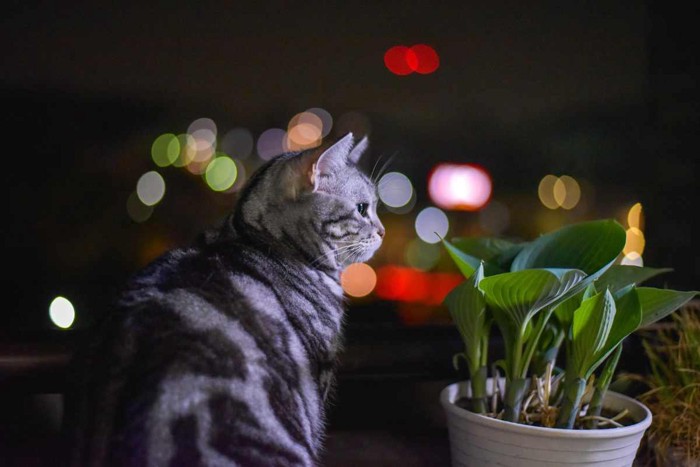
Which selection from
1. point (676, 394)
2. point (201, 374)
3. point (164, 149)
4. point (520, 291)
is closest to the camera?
point (201, 374)

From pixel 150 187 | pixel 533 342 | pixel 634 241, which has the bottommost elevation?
pixel 533 342

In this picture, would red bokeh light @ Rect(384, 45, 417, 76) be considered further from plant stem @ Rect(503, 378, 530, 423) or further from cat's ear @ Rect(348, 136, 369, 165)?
plant stem @ Rect(503, 378, 530, 423)

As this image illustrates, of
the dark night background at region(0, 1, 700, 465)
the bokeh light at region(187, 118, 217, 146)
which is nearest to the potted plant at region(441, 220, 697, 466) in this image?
the dark night background at region(0, 1, 700, 465)

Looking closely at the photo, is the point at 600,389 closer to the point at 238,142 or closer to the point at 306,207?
the point at 306,207

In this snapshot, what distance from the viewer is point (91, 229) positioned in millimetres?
1113

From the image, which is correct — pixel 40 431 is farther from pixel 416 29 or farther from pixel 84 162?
pixel 416 29

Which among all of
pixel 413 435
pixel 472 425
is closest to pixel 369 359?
pixel 413 435

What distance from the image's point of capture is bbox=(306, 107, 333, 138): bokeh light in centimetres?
115

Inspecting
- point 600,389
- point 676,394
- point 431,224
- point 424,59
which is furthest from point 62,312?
point 676,394

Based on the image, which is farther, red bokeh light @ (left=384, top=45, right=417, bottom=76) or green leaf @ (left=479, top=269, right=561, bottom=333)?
red bokeh light @ (left=384, top=45, right=417, bottom=76)

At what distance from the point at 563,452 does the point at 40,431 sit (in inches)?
35.2

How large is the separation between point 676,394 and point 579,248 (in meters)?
0.33

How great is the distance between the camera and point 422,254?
3.97ft

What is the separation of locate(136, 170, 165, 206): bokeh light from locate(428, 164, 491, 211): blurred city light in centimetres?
50
